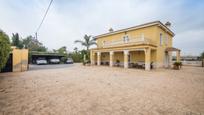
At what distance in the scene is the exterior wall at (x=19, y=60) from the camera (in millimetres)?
12833

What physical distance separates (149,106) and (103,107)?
1.52 meters

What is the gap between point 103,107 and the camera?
3.50 m

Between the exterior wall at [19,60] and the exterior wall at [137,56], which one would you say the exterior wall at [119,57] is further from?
the exterior wall at [19,60]

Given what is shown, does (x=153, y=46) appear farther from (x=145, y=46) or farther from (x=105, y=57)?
(x=105, y=57)

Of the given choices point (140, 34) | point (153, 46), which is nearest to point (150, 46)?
point (153, 46)

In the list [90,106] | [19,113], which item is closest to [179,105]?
[90,106]

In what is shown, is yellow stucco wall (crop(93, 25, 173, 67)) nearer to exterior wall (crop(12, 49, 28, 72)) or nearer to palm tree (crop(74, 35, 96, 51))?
exterior wall (crop(12, 49, 28, 72))

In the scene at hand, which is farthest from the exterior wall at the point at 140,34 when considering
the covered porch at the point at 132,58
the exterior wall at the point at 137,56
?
the exterior wall at the point at 137,56

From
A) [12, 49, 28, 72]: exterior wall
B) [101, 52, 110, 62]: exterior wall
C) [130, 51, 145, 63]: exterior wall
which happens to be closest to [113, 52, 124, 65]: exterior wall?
[130, 51, 145, 63]: exterior wall

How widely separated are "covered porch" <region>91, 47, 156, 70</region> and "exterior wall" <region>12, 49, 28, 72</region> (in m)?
12.0

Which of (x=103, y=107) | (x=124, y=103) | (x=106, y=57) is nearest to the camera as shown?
(x=103, y=107)

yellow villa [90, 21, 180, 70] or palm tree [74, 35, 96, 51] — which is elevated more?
palm tree [74, 35, 96, 51]

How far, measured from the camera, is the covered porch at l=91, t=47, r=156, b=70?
13.9m

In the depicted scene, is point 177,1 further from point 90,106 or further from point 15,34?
point 15,34
